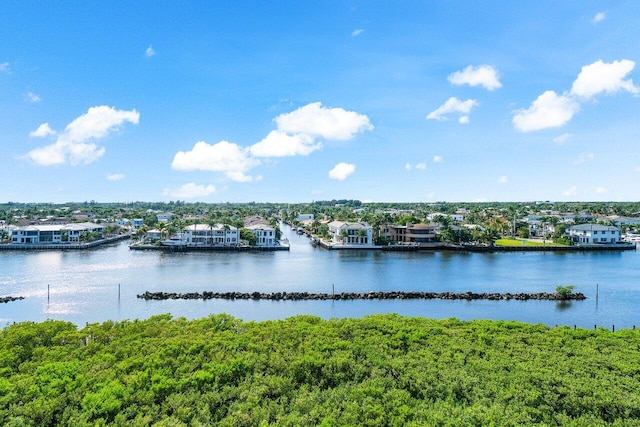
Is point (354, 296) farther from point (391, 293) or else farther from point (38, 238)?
point (38, 238)

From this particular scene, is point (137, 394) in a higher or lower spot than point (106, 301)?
higher

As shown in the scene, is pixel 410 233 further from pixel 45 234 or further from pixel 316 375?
pixel 45 234

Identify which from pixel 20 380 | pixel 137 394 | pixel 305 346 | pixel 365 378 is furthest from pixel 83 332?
pixel 365 378

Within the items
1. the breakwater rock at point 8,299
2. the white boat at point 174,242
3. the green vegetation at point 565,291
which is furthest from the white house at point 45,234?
the green vegetation at point 565,291

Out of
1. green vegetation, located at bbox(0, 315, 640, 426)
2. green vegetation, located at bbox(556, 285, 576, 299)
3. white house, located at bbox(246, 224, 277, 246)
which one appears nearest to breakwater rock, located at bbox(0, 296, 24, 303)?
green vegetation, located at bbox(0, 315, 640, 426)

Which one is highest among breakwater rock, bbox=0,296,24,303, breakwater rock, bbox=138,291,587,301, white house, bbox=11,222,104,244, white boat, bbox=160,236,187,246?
white house, bbox=11,222,104,244

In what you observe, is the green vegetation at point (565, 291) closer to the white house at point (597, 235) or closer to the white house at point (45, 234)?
the white house at point (597, 235)

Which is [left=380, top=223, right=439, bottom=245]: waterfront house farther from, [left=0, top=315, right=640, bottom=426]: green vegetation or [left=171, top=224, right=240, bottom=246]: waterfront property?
[left=0, top=315, right=640, bottom=426]: green vegetation
